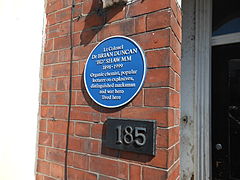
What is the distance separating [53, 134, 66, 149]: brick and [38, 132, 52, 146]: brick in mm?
A: 62

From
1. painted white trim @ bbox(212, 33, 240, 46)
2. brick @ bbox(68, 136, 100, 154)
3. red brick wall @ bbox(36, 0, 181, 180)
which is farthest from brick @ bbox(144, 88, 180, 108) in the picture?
painted white trim @ bbox(212, 33, 240, 46)

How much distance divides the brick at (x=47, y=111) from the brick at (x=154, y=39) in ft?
2.95

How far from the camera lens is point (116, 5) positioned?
133 centimetres

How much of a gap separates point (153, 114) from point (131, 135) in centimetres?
18

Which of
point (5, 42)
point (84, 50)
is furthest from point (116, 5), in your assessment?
point (5, 42)

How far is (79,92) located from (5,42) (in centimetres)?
108

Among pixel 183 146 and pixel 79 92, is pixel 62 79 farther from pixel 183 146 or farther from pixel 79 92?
pixel 183 146

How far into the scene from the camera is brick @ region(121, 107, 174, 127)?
109cm

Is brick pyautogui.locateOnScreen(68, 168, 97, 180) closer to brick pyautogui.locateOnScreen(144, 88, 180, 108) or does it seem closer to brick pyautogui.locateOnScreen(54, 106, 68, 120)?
brick pyautogui.locateOnScreen(54, 106, 68, 120)

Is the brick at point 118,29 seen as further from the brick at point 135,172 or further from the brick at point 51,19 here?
the brick at point 135,172

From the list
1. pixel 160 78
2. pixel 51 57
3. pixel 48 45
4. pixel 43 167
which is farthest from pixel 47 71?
pixel 160 78

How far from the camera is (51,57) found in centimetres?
170

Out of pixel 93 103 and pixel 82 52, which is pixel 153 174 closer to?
pixel 93 103

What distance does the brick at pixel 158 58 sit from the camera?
111cm
